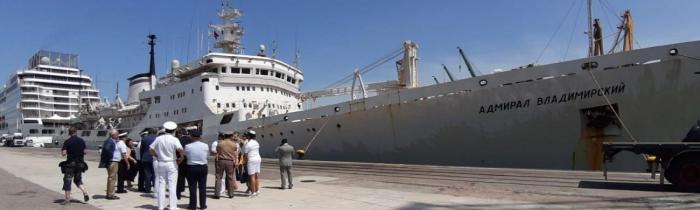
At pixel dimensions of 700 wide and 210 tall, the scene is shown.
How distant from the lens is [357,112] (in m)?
18.6

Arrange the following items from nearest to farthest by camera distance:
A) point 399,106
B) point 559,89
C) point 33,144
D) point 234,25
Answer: point 559,89 < point 399,106 < point 234,25 < point 33,144

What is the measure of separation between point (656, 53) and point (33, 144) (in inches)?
2594

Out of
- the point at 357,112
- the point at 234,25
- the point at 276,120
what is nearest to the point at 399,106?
the point at 357,112

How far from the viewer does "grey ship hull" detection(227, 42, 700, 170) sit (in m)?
13.3

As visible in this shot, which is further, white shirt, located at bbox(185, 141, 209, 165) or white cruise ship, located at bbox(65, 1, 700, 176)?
white cruise ship, located at bbox(65, 1, 700, 176)

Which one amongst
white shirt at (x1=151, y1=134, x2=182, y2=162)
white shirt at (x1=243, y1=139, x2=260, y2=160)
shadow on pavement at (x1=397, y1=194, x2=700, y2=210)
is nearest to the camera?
white shirt at (x1=151, y1=134, x2=182, y2=162)

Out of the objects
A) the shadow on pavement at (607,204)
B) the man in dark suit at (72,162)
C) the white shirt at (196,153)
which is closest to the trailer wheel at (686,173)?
the shadow on pavement at (607,204)

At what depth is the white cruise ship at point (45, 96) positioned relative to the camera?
2633 inches

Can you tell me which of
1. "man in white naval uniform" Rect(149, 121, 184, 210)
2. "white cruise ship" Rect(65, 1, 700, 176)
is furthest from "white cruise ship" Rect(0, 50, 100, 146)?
"man in white naval uniform" Rect(149, 121, 184, 210)

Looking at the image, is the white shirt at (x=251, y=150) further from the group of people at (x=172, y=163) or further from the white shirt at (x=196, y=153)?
the white shirt at (x=196, y=153)

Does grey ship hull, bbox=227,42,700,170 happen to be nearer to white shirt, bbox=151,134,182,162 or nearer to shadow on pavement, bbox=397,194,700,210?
shadow on pavement, bbox=397,194,700,210

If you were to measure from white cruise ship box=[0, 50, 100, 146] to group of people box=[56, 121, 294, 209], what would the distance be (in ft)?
194

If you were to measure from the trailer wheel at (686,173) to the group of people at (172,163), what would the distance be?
264 inches

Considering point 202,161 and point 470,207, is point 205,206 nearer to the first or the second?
point 202,161
